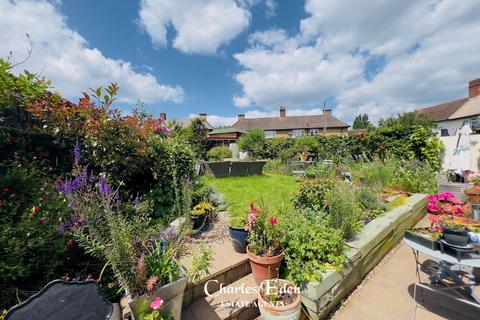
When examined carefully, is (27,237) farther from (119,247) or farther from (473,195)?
(473,195)

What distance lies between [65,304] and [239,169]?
7759 mm

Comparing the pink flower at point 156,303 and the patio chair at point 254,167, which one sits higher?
the patio chair at point 254,167

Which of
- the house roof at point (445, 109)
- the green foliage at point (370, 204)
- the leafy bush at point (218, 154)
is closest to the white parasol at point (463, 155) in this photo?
the green foliage at point (370, 204)

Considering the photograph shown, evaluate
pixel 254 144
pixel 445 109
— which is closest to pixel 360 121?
pixel 445 109

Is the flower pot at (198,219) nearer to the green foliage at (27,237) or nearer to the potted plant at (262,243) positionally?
the potted plant at (262,243)

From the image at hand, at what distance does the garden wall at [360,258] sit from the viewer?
6.43 feet

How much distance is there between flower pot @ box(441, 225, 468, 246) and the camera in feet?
6.23

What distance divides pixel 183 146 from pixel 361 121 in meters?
82.7

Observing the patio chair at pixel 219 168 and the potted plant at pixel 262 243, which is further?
the patio chair at pixel 219 168

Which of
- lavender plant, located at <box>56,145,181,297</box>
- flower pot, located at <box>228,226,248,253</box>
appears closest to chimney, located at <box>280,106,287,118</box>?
flower pot, located at <box>228,226,248,253</box>

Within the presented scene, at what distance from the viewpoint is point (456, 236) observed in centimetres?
192

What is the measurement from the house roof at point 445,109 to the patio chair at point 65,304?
34.6m

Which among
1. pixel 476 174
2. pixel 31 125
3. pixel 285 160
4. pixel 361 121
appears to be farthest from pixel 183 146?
pixel 361 121

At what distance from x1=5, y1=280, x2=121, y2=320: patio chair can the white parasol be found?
27.7 ft
